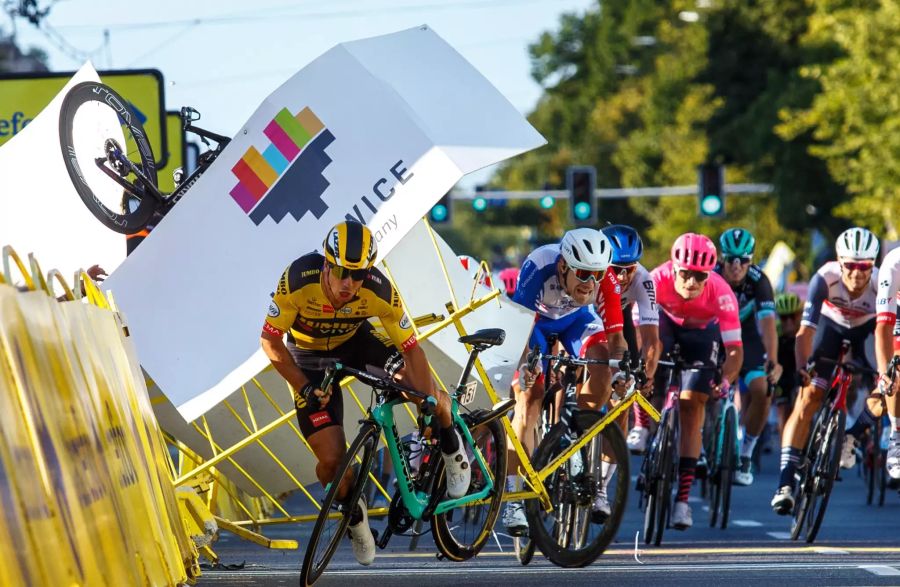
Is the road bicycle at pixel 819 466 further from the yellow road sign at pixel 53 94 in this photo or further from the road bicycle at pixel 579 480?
the yellow road sign at pixel 53 94

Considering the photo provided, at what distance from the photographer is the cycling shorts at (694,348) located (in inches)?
491

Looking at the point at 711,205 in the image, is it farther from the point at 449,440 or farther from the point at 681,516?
the point at 449,440

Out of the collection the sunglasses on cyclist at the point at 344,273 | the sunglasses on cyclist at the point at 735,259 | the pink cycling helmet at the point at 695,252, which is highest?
the sunglasses on cyclist at the point at 735,259

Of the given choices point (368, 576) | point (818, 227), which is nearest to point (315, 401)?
point (368, 576)

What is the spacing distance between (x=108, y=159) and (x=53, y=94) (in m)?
9.10

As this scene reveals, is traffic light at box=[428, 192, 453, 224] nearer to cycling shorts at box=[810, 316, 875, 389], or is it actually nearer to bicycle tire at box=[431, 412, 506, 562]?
cycling shorts at box=[810, 316, 875, 389]

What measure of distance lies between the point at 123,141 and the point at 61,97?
492 millimetres

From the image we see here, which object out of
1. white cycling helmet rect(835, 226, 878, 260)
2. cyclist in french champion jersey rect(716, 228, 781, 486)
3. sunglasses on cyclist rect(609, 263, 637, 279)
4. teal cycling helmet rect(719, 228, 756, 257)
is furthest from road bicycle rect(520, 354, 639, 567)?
teal cycling helmet rect(719, 228, 756, 257)

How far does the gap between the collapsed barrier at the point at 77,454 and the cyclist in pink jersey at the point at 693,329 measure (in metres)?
4.82

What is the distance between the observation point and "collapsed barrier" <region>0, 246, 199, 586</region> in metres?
5.59

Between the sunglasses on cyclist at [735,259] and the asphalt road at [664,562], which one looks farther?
the sunglasses on cyclist at [735,259]

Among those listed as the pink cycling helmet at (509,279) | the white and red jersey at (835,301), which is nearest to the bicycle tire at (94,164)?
the white and red jersey at (835,301)

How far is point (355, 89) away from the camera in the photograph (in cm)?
1014

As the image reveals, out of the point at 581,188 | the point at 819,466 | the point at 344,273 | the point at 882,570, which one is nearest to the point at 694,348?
the point at 819,466
